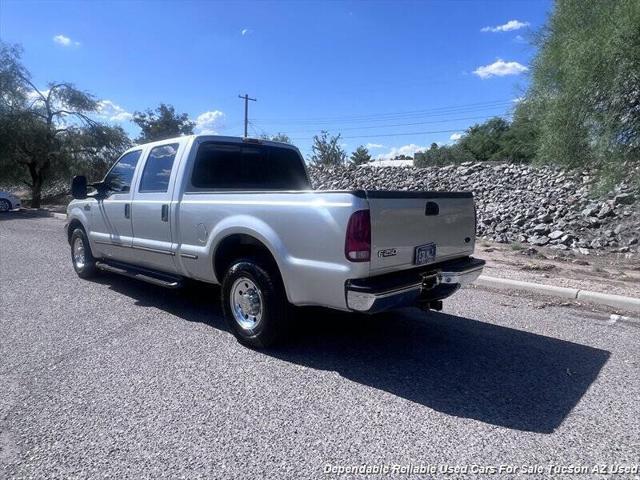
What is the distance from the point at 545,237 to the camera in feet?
36.3

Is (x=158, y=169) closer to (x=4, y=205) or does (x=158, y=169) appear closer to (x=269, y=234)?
(x=269, y=234)

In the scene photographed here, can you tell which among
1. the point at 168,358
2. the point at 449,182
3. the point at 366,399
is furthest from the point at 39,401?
the point at 449,182

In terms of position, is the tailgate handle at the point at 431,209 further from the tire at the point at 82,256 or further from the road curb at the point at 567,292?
the tire at the point at 82,256

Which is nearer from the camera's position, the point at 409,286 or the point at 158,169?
the point at 409,286

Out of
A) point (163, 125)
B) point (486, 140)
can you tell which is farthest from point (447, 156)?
point (163, 125)

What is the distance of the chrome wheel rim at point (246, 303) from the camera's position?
4445 mm

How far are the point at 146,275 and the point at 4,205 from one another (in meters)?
22.1

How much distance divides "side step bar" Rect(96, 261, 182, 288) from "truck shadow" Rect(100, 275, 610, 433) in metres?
0.47

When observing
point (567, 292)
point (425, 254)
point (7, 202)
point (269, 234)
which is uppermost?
point (269, 234)

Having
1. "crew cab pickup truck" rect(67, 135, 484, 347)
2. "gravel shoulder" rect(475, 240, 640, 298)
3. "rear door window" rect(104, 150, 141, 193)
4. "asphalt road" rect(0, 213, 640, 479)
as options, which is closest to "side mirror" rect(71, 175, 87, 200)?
"crew cab pickup truck" rect(67, 135, 484, 347)

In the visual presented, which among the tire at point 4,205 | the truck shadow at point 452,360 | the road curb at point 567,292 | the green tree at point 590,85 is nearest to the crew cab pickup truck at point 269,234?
the truck shadow at point 452,360

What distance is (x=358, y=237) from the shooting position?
359 centimetres

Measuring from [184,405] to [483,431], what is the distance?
2.11 metres

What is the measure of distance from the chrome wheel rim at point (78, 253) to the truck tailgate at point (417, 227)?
5.63 m
